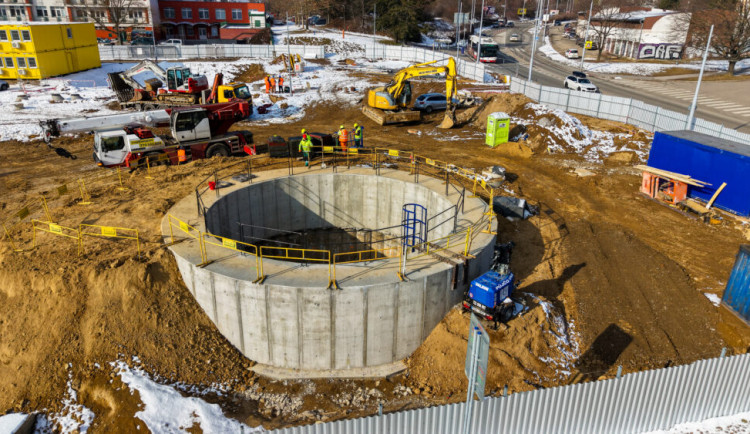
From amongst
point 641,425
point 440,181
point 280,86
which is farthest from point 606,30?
point 641,425

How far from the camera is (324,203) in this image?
2297 centimetres

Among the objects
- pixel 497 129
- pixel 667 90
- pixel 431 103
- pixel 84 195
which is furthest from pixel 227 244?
pixel 667 90

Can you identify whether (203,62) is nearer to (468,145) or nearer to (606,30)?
(468,145)

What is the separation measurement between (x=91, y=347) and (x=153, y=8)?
59.4m

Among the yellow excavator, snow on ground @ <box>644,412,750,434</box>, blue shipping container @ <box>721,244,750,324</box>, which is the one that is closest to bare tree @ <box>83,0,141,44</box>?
the yellow excavator

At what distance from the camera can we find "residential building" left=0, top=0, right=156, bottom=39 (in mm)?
60469

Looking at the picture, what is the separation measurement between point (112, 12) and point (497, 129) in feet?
176

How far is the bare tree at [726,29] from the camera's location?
1980 inches

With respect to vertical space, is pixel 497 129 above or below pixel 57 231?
above

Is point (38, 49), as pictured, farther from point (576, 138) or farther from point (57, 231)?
point (576, 138)

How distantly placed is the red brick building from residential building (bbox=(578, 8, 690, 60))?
4474cm

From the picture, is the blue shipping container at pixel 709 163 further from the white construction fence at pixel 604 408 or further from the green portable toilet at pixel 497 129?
the white construction fence at pixel 604 408

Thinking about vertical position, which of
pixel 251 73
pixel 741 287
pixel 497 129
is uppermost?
pixel 251 73

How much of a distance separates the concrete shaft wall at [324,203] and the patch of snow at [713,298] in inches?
371
